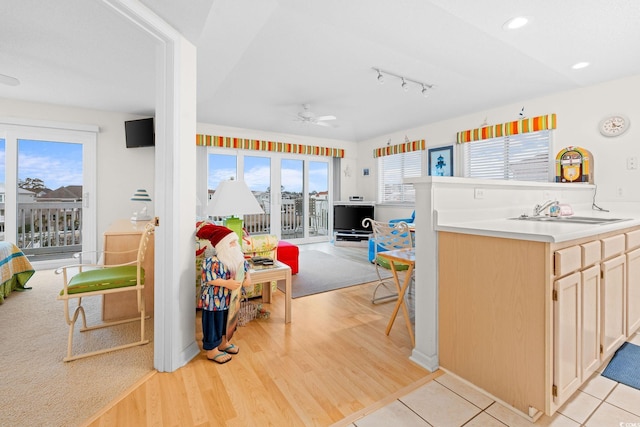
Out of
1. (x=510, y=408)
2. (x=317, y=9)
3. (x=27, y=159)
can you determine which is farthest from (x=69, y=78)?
(x=510, y=408)

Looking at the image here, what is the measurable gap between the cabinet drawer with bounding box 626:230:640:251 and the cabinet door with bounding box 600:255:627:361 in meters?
0.15

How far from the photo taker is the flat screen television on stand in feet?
20.7

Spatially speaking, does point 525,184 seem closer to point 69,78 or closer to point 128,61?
point 128,61

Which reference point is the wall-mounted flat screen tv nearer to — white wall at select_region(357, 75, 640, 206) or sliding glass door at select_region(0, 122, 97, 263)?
sliding glass door at select_region(0, 122, 97, 263)

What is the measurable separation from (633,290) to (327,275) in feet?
9.13

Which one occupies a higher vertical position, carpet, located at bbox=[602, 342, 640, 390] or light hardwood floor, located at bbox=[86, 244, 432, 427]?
carpet, located at bbox=[602, 342, 640, 390]

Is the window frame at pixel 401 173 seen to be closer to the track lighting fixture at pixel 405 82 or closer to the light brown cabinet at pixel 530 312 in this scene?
the track lighting fixture at pixel 405 82

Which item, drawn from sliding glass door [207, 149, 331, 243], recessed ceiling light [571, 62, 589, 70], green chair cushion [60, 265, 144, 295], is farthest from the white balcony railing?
recessed ceiling light [571, 62, 589, 70]

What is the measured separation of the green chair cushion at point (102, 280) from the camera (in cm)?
191

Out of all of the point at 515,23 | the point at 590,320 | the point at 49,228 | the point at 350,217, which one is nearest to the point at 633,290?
the point at 590,320

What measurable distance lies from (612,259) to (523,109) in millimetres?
3218

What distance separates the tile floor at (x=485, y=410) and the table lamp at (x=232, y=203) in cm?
159

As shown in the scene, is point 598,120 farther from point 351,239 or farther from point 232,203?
point 232,203

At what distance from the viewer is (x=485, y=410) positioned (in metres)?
1.43
